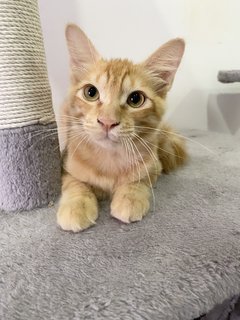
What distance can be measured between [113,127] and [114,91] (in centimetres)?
11

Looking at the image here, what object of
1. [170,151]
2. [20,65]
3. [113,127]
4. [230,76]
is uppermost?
[20,65]

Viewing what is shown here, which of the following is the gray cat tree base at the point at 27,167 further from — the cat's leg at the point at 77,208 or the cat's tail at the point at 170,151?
the cat's tail at the point at 170,151

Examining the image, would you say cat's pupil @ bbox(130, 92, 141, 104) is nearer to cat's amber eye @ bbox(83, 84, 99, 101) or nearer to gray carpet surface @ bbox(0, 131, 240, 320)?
cat's amber eye @ bbox(83, 84, 99, 101)

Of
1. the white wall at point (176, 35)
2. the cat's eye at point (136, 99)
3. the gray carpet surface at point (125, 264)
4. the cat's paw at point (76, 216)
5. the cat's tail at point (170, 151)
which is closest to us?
the gray carpet surface at point (125, 264)

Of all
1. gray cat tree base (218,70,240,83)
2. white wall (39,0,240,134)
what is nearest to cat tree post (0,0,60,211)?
white wall (39,0,240,134)

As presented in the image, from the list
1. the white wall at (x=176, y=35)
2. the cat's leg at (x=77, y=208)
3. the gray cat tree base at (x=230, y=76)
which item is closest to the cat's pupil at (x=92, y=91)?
the cat's leg at (x=77, y=208)

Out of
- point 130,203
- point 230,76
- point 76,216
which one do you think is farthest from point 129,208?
point 230,76

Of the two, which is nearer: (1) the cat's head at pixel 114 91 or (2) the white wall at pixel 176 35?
(1) the cat's head at pixel 114 91

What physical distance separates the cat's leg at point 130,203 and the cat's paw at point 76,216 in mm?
51

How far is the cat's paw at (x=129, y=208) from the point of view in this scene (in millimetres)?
723

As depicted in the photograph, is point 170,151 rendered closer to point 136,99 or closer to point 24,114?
point 136,99

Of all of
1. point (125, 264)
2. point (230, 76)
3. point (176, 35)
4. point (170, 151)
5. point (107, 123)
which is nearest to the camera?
point (125, 264)

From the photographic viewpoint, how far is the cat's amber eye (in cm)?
81

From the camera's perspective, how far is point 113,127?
71 centimetres
